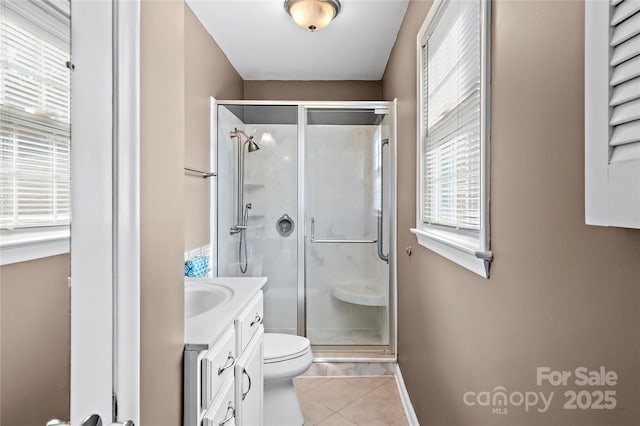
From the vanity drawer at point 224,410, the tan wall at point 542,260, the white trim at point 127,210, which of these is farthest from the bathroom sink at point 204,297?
the tan wall at point 542,260

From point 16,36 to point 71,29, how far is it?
0.14m

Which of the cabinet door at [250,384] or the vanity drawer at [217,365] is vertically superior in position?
the vanity drawer at [217,365]

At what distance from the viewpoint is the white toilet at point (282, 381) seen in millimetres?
2047

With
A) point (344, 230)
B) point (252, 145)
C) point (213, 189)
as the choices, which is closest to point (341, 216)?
point (344, 230)

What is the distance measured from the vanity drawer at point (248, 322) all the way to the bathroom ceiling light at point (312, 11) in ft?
5.57

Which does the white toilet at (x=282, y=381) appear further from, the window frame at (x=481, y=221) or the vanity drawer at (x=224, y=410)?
the window frame at (x=481, y=221)

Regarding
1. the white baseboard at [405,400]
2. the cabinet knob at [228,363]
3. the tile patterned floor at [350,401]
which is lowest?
the tile patterned floor at [350,401]

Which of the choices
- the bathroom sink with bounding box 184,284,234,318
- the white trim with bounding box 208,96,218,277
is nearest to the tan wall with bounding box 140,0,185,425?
the bathroom sink with bounding box 184,284,234,318

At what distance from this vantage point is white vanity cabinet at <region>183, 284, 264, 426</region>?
Result: 1.01 metres

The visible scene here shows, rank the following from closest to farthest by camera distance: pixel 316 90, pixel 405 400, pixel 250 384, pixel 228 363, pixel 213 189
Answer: pixel 228 363, pixel 250 384, pixel 405 400, pixel 213 189, pixel 316 90

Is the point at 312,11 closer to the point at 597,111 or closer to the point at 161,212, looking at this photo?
the point at 161,212

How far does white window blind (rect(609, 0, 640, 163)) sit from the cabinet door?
1.28m

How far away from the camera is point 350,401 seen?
96.7 inches

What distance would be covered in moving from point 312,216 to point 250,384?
5.79 ft
